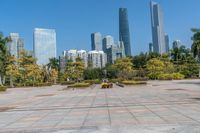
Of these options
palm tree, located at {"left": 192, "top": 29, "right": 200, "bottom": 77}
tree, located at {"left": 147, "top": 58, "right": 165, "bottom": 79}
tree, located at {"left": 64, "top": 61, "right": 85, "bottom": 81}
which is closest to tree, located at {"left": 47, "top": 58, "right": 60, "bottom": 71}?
tree, located at {"left": 64, "top": 61, "right": 85, "bottom": 81}

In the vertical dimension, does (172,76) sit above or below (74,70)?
below

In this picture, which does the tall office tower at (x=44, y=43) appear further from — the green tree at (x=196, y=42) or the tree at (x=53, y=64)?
the green tree at (x=196, y=42)

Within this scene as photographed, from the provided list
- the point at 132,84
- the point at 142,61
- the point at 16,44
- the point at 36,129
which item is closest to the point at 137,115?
the point at 36,129

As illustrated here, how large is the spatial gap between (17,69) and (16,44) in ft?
164

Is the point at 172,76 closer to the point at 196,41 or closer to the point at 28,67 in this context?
the point at 196,41

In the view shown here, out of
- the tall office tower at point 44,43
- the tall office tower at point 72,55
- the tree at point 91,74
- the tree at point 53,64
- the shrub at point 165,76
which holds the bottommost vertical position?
the shrub at point 165,76

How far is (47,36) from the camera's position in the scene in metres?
155

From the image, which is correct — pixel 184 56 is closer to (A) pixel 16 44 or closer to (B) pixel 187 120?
(A) pixel 16 44

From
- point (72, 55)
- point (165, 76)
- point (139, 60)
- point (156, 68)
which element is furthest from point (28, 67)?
point (72, 55)

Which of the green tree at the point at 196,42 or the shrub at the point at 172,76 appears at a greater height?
the green tree at the point at 196,42

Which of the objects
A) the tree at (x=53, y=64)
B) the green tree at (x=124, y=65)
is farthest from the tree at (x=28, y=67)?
the tree at (x=53, y=64)

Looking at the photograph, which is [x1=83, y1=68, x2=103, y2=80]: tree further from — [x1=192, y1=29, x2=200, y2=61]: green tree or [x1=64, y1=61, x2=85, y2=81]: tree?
[x1=192, y1=29, x2=200, y2=61]: green tree

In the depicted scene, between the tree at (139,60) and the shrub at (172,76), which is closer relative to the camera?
the shrub at (172,76)

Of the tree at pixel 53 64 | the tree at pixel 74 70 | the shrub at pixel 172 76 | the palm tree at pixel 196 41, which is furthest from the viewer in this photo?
the tree at pixel 53 64
